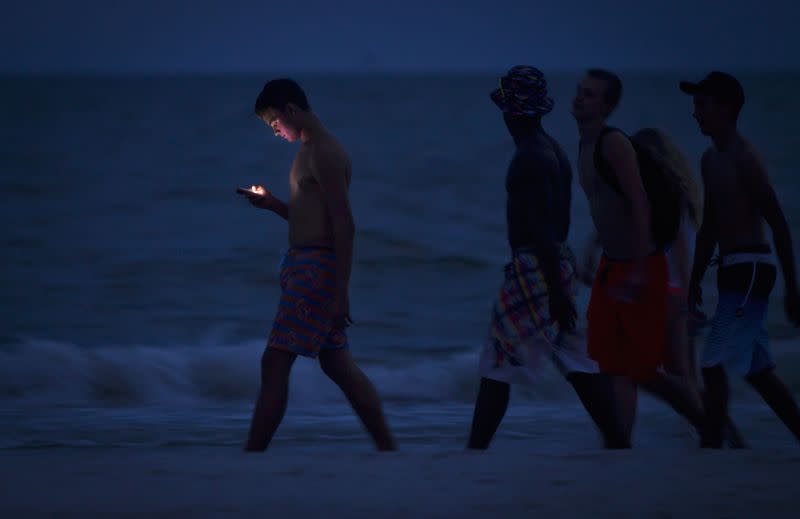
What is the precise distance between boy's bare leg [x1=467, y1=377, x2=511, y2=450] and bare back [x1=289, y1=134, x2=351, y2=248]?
79 cm

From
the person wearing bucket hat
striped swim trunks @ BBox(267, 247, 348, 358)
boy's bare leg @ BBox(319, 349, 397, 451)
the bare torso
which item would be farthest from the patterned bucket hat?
boy's bare leg @ BBox(319, 349, 397, 451)

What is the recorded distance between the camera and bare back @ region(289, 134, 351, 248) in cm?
Result: 399

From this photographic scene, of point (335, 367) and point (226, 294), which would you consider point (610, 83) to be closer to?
point (335, 367)

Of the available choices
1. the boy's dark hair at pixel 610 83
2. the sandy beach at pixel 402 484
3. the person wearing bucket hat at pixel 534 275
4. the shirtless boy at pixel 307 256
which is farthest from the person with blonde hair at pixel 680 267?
the shirtless boy at pixel 307 256

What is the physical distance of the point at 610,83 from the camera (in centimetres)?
408

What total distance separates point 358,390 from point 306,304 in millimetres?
431

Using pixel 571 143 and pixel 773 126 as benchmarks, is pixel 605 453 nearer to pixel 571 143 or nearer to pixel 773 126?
pixel 571 143

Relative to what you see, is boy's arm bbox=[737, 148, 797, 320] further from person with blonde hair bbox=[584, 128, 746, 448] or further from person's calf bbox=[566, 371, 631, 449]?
person's calf bbox=[566, 371, 631, 449]

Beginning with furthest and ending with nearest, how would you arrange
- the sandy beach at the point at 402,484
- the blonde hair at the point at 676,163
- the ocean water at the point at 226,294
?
1. the ocean water at the point at 226,294
2. the blonde hair at the point at 676,163
3. the sandy beach at the point at 402,484

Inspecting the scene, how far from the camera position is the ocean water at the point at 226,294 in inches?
251

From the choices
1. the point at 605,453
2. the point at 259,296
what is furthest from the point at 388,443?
the point at 259,296

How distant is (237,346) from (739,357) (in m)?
6.62

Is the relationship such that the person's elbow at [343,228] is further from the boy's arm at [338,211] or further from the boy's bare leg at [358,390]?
the boy's bare leg at [358,390]

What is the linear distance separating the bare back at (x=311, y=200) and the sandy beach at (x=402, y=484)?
0.79 metres
